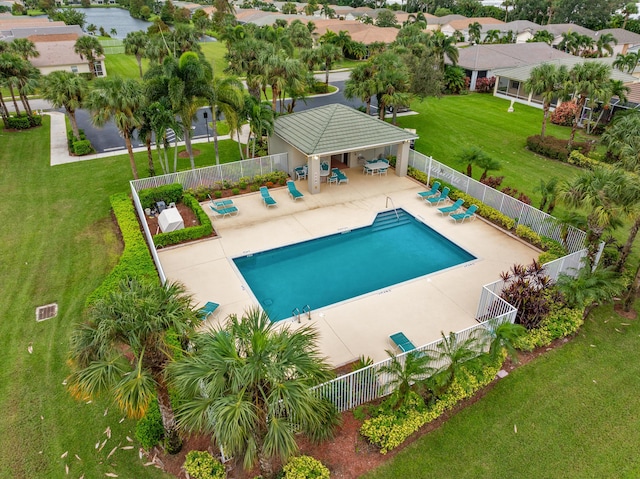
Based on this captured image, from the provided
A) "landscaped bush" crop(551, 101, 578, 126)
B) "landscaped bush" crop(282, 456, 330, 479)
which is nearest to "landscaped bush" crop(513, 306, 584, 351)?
"landscaped bush" crop(282, 456, 330, 479)

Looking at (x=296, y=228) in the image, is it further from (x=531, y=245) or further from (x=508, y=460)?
(x=508, y=460)

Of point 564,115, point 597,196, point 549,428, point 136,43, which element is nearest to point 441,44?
point 564,115

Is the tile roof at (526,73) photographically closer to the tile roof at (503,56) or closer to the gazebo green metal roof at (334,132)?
the tile roof at (503,56)

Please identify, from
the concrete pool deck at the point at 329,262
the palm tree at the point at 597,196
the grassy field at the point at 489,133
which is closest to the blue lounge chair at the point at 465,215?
the concrete pool deck at the point at 329,262

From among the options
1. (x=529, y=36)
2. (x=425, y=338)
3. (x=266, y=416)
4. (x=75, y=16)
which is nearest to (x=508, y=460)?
(x=425, y=338)

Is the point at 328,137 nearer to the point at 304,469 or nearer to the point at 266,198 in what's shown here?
the point at 266,198
